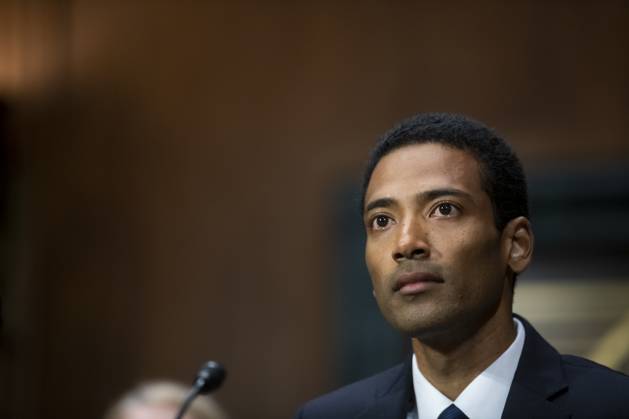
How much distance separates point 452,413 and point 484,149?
41 centimetres

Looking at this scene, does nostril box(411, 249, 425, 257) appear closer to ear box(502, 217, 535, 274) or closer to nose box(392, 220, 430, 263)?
nose box(392, 220, 430, 263)

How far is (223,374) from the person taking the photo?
1.99 meters

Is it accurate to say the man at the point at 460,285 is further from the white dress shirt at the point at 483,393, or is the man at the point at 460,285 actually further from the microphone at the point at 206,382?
the microphone at the point at 206,382

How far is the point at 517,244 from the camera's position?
1795 millimetres

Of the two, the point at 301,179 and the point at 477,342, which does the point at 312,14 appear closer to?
the point at 301,179

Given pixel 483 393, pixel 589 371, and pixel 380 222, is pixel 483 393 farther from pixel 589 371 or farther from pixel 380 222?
pixel 380 222

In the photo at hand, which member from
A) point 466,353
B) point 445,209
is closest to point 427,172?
point 445,209

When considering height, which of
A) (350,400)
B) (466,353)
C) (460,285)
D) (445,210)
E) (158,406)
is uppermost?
(445,210)

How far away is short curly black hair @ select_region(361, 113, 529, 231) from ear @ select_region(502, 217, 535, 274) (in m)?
0.01

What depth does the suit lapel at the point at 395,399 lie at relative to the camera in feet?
5.95

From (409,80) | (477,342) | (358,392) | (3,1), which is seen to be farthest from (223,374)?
(3,1)

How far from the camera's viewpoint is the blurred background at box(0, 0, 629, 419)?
13.7 ft

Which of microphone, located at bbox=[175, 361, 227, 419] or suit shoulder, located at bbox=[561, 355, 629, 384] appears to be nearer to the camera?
suit shoulder, located at bbox=[561, 355, 629, 384]

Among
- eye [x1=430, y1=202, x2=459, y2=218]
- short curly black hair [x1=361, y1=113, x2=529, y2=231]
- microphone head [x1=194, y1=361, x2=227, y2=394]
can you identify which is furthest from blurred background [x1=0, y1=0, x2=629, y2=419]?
eye [x1=430, y1=202, x2=459, y2=218]
